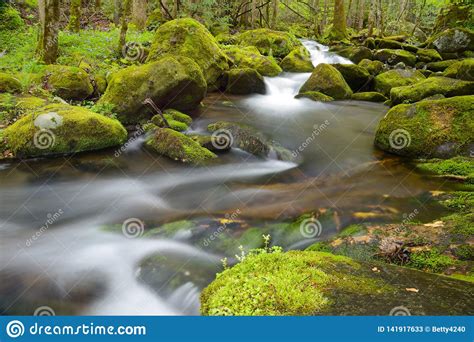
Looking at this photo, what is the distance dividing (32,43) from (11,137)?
9.22m

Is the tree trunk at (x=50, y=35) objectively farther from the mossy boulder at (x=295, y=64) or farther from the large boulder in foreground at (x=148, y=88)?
the mossy boulder at (x=295, y=64)

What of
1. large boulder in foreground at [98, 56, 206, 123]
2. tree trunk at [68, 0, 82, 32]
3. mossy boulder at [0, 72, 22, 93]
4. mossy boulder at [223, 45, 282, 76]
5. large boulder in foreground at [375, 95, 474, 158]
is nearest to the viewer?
large boulder in foreground at [375, 95, 474, 158]

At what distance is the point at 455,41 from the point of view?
62.3 ft

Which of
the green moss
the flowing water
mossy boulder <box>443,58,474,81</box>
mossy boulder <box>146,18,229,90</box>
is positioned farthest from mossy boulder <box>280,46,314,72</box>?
the green moss

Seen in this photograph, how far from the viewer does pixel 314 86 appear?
46.7 feet

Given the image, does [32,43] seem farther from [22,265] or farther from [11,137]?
[22,265]

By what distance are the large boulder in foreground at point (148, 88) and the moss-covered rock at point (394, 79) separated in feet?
24.7


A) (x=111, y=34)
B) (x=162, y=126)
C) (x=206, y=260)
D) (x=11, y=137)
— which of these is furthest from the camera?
(x=111, y=34)

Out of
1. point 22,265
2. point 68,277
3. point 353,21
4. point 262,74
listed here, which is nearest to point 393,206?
point 68,277

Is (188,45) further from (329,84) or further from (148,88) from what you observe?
(329,84)

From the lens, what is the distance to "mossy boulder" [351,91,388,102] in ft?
44.9

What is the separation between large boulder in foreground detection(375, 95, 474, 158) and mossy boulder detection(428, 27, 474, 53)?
13.1 m

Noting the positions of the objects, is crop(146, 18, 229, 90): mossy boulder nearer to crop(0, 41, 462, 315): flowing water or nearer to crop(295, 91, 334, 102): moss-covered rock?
crop(295, 91, 334, 102): moss-covered rock

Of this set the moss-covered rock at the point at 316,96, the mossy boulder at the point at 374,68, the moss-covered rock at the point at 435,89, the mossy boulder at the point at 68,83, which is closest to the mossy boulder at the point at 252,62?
the moss-covered rock at the point at 316,96
